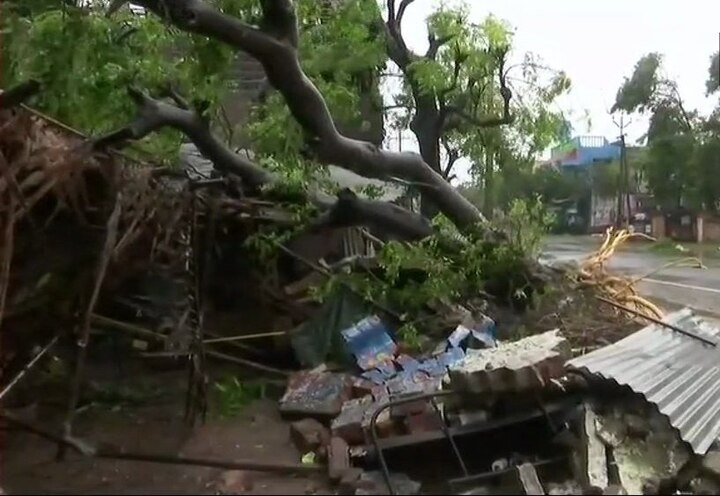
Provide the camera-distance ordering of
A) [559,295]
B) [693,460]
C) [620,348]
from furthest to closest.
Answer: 1. [559,295]
2. [620,348]
3. [693,460]

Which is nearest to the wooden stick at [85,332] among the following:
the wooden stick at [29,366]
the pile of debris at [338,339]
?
the pile of debris at [338,339]

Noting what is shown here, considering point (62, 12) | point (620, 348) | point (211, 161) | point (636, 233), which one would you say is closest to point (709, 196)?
point (636, 233)

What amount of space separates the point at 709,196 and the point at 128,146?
194 centimetres

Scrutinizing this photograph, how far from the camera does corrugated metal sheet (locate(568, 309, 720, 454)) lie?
7.38 ft

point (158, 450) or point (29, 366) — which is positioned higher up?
point (29, 366)

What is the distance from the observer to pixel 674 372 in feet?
8.13

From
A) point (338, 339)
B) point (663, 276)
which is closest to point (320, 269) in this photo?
point (338, 339)

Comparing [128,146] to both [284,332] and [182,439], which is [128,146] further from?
[182,439]

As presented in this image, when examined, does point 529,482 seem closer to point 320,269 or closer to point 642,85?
point 642,85

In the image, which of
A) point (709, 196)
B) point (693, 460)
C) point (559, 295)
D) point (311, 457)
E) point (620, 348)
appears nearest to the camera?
point (693, 460)

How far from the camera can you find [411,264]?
376 centimetres

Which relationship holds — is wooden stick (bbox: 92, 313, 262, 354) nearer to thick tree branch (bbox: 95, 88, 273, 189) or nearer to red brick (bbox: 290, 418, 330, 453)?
thick tree branch (bbox: 95, 88, 273, 189)

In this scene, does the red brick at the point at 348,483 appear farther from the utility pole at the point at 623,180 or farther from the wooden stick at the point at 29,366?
the utility pole at the point at 623,180

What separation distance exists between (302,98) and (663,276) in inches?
57.2
